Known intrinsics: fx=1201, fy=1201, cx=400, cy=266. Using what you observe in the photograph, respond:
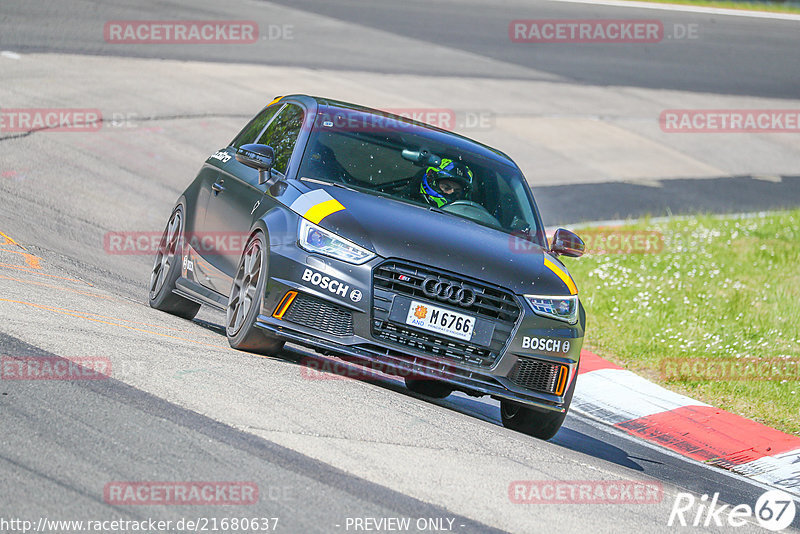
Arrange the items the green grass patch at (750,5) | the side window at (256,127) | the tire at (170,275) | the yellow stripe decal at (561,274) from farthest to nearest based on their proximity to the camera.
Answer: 1. the green grass patch at (750,5)
2. the side window at (256,127)
3. the tire at (170,275)
4. the yellow stripe decal at (561,274)

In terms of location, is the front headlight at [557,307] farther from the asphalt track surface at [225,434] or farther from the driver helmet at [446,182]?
the driver helmet at [446,182]

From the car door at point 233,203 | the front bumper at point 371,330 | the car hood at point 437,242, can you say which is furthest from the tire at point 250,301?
the car hood at point 437,242

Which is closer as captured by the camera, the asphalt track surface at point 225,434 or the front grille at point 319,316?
the asphalt track surface at point 225,434

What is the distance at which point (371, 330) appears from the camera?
22.2 ft

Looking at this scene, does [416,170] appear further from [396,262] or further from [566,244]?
[396,262]

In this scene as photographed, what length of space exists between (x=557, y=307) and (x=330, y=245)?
1433mm

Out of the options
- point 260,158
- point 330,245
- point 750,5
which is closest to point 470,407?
point 330,245

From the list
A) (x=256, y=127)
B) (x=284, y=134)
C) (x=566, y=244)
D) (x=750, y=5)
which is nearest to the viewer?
(x=566, y=244)

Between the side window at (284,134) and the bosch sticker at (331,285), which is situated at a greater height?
the side window at (284,134)

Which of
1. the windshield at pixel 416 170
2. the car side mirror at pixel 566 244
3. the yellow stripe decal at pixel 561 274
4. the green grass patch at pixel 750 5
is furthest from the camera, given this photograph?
the green grass patch at pixel 750 5

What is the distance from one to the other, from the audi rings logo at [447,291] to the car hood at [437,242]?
0.29 feet

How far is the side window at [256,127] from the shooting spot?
911cm

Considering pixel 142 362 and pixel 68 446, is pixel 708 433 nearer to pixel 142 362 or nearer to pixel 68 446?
pixel 142 362

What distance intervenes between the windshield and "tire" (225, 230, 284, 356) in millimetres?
695
